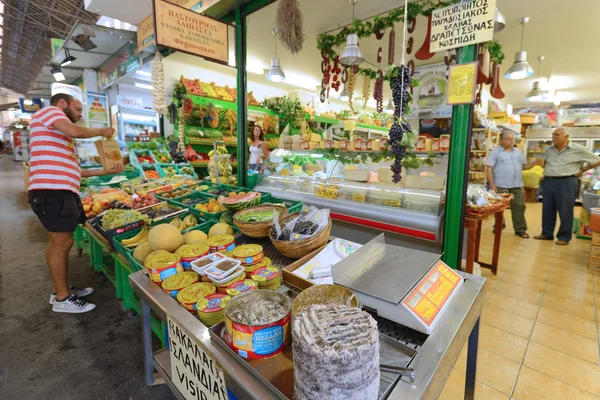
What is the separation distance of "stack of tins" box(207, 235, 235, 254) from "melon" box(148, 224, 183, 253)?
33 centimetres

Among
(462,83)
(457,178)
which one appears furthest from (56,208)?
(462,83)

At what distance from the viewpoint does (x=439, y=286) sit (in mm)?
1113

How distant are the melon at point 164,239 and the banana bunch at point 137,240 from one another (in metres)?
0.43

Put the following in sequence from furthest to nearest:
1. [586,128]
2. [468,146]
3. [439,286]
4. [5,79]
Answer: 1. [5,79]
2. [586,128]
3. [468,146]
4. [439,286]

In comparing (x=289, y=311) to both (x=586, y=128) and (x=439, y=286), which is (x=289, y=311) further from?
(x=586, y=128)

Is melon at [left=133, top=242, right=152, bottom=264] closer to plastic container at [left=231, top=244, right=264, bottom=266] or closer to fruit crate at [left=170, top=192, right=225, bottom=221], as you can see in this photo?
fruit crate at [left=170, top=192, right=225, bottom=221]

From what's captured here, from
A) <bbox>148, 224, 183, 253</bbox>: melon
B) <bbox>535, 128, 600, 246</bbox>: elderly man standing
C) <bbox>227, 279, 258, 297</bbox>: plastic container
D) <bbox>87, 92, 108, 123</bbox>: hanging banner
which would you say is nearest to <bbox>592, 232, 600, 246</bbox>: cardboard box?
<bbox>535, 128, 600, 246</bbox>: elderly man standing

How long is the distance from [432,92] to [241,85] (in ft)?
14.3

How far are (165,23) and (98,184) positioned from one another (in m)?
2.65

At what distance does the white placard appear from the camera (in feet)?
Answer: 3.07

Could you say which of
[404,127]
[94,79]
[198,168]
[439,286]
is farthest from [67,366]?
[94,79]

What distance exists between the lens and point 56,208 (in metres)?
2.61

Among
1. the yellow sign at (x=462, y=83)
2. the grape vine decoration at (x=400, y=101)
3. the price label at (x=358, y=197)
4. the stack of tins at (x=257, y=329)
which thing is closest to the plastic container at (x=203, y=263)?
the stack of tins at (x=257, y=329)

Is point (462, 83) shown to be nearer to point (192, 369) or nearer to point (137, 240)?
point (192, 369)
